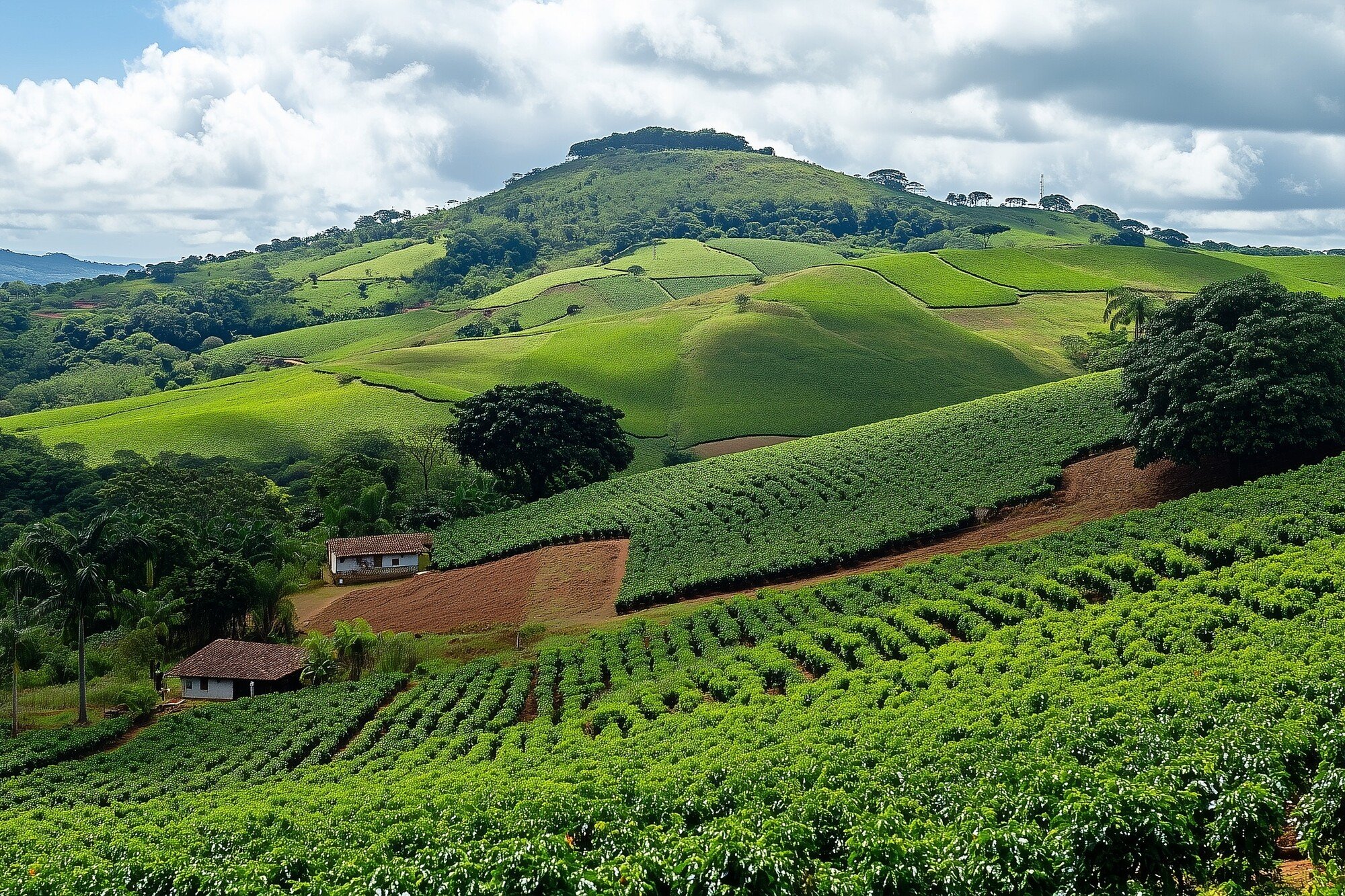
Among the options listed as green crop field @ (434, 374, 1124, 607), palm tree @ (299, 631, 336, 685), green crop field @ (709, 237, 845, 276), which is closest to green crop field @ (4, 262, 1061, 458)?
green crop field @ (434, 374, 1124, 607)

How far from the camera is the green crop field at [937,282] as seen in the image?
137125 mm

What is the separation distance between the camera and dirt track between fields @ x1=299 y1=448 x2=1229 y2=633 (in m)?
48.4

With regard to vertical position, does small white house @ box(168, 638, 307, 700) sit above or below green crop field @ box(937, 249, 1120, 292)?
below

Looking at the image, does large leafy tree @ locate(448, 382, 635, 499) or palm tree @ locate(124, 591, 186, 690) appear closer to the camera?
palm tree @ locate(124, 591, 186, 690)

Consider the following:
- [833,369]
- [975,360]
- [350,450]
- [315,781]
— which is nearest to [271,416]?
[350,450]

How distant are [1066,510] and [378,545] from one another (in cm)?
4041

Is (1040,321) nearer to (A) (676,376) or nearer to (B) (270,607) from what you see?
(A) (676,376)

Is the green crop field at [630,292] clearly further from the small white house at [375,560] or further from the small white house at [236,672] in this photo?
the small white house at [236,672]

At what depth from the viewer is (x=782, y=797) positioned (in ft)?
63.0

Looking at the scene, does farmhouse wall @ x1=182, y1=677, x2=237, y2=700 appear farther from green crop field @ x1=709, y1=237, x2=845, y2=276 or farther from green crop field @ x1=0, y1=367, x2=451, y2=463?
green crop field @ x1=709, y1=237, x2=845, y2=276

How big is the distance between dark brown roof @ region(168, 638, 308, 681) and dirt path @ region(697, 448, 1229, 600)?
19.0 meters

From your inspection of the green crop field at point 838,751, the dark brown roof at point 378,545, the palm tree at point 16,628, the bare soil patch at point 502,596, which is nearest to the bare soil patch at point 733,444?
the dark brown roof at point 378,545

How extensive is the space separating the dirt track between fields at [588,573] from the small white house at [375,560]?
98.1 inches

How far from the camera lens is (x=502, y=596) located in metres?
56.2
